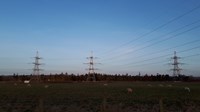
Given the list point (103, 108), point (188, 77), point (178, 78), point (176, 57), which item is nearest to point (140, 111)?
point (103, 108)

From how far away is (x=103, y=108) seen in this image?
Result: 24094mm

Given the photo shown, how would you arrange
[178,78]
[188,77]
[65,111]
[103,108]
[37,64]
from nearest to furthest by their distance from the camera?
[103,108] → [65,111] → [37,64] → [178,78] → [188,77]

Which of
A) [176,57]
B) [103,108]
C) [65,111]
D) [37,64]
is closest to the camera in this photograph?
[103,108]

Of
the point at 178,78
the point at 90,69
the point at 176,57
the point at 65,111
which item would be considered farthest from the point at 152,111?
the point at 178,78

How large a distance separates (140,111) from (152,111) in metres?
1.07

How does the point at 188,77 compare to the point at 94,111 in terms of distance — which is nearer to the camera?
the point at 94,111

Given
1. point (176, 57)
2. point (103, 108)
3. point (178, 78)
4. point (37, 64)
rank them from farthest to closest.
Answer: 1. point (178, 78)
2. point (37, 64)
3. point (176, 57)
4. point (103, 108)

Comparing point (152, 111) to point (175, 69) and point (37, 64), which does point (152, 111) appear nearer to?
point (175, 69)

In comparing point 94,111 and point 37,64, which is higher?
point 37,64

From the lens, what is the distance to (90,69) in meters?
141

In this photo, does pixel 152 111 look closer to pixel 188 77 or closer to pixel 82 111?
pixel 82 111

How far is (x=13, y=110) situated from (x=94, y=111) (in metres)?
6.39

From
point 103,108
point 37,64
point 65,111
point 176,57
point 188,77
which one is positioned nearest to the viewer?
point 103,108

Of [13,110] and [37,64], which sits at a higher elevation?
[37,64]
